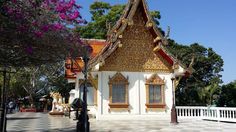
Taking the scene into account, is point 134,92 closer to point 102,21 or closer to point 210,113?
point 210,113

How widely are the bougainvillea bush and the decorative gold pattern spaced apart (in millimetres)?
8922

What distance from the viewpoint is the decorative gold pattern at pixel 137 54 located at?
65.6ft

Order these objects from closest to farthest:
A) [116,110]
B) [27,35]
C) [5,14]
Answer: [5,14], [27,35], [116,110]

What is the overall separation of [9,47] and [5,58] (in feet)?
1.45

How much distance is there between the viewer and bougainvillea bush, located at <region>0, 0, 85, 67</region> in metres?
8.34

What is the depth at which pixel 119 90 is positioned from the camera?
65.2ft

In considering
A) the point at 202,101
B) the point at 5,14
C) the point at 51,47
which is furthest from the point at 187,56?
the point at 5,14

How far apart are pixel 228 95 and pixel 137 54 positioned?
1496 centimetres

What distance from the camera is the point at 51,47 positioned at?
33.9 feet

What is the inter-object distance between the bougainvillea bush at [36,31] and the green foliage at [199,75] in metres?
21.5

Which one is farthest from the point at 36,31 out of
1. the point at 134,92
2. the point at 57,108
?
the point at 57,108

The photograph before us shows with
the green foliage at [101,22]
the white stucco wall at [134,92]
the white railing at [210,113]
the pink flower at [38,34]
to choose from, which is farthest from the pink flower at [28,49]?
the green foliage at [101,22]

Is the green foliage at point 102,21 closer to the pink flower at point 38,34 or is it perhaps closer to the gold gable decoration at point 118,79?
the gold gable decoration at point 118,79

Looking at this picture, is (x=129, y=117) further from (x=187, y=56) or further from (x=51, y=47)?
(x=187, y=56)
